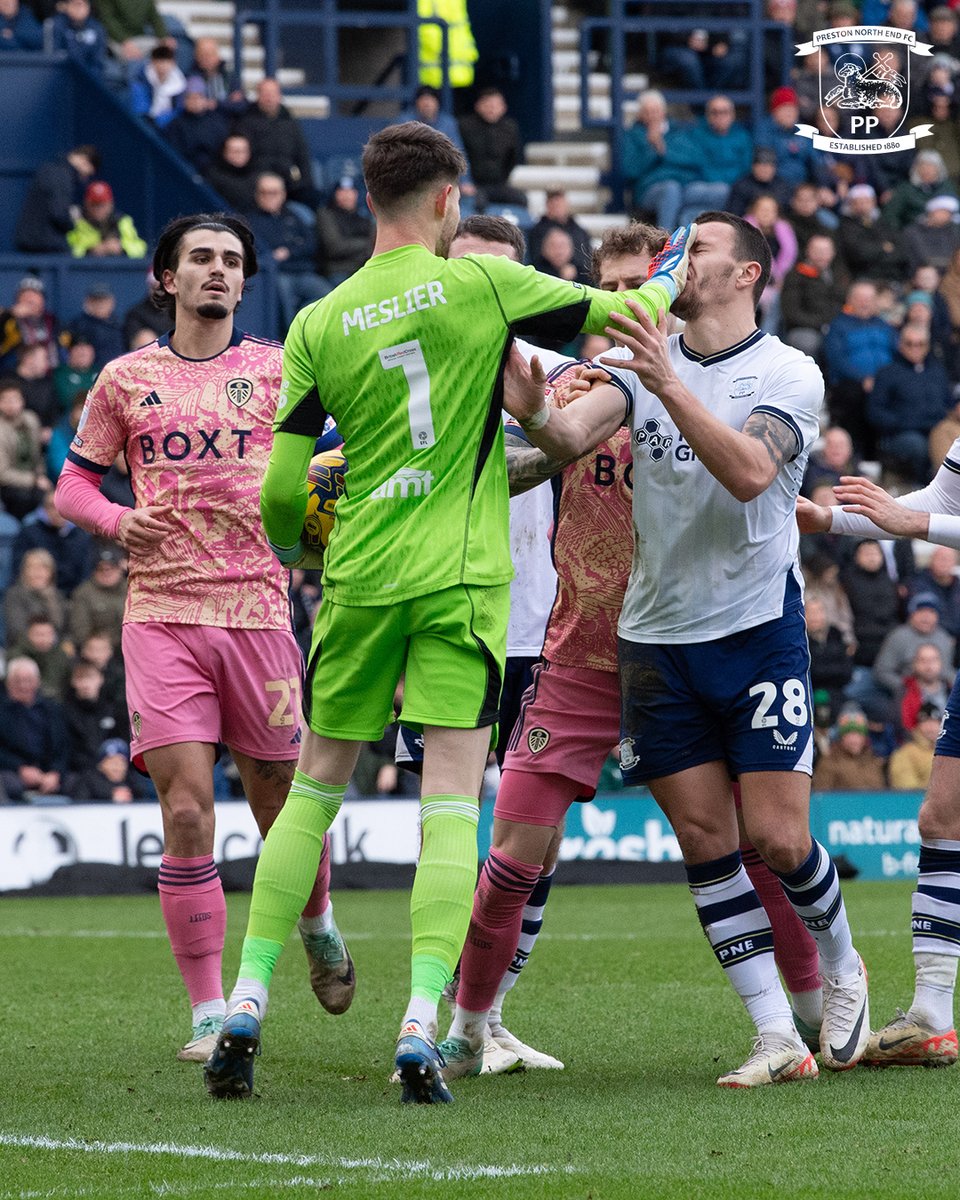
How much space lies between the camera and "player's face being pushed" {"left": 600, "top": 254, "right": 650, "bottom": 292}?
6.09 m

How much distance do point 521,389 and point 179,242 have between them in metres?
1.98

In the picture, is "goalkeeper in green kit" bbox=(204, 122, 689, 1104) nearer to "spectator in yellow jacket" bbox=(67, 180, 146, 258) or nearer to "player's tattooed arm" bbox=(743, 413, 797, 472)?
"player's tattooed arm" bbox=(743, 413, 797, 472)

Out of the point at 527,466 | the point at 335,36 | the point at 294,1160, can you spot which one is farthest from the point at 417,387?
the point at 335,36

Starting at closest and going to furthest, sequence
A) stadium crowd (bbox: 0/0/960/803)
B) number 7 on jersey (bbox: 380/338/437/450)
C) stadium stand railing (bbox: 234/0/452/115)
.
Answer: number 7 on jersey (bbox: 380/338/437/450) < stadium crowd (bbox: 0/0/960/803) < stadium stand railing (bbox: 234/0/452/115)

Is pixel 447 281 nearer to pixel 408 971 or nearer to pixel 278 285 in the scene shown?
pixel 408 971

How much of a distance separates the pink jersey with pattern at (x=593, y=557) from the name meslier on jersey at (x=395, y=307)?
3.18 ft

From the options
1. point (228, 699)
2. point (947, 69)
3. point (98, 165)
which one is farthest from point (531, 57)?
point (228, 699)

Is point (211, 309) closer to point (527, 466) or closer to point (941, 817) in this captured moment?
point (527, 466)

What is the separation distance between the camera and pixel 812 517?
592 cm

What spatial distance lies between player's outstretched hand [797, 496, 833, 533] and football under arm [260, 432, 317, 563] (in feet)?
5.21

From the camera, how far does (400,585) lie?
5047mm

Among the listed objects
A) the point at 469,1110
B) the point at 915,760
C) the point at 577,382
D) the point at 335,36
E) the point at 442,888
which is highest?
the point at 577,382

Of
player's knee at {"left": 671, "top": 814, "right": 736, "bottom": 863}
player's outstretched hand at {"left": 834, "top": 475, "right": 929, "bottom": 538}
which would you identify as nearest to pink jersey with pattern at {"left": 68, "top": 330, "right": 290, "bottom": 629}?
player's knee at {"left": 671, "top": 814, "right": 736, "bottom": 863}

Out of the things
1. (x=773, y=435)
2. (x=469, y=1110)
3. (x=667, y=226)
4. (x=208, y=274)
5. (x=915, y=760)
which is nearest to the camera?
(x=469, y=1110)
